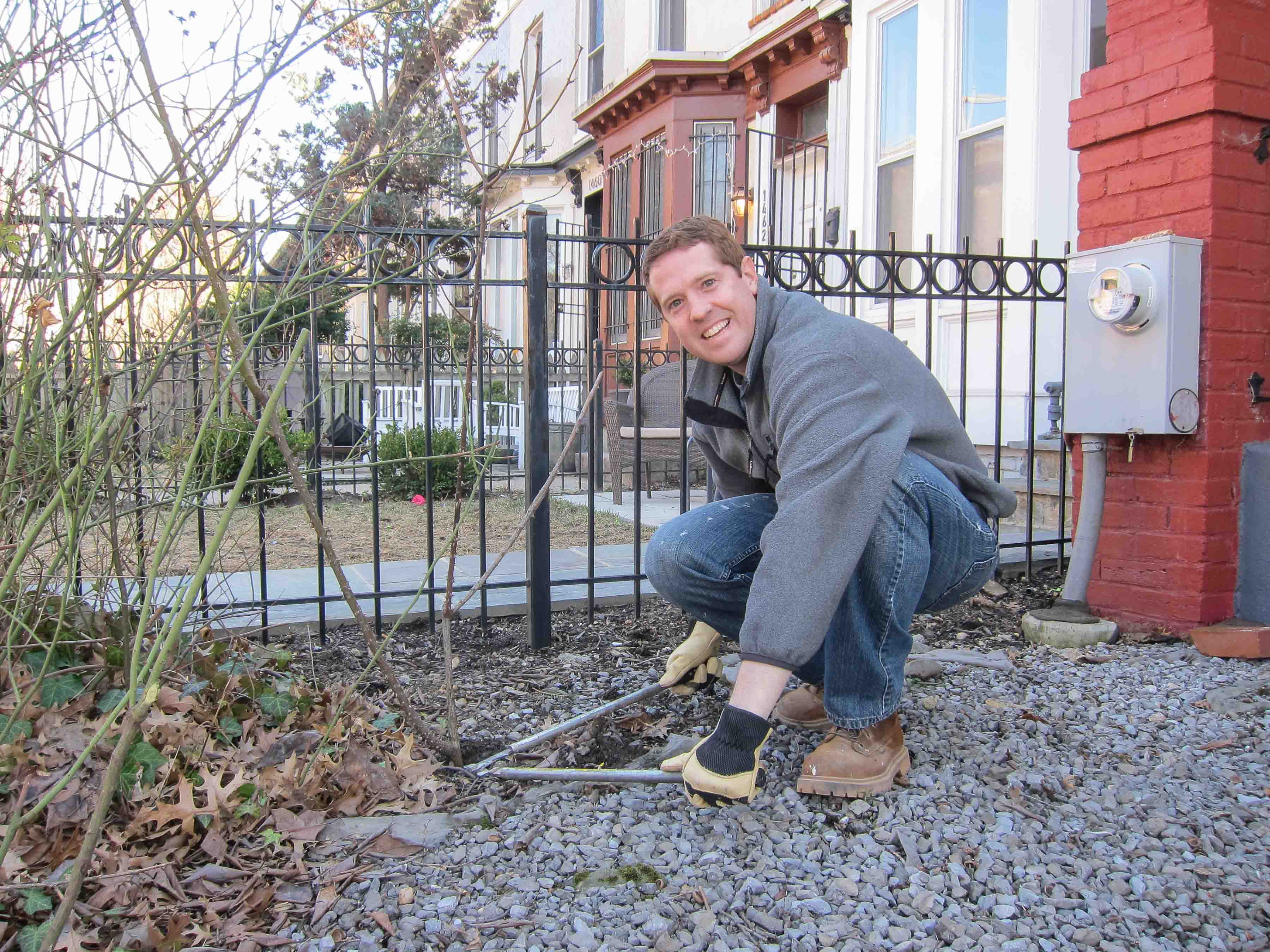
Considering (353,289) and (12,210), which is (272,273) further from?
(12,210)

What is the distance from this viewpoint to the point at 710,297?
87.4 inches

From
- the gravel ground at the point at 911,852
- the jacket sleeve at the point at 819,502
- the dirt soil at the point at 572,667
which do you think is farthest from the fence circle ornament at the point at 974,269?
the jacket sleeve at the point at 819,502

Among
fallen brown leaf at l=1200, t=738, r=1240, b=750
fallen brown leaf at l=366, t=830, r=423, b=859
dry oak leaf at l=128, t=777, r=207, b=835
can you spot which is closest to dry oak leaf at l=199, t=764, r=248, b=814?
dry oak leaf at l=128, t=777, r=207, b=835

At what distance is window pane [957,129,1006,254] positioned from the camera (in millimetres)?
6359

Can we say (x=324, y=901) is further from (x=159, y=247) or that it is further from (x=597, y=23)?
(x=597, y=23)

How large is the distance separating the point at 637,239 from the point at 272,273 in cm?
123

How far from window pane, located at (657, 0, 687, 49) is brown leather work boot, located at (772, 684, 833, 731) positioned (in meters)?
11.0

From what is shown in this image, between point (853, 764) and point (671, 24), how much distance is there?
1175 cm

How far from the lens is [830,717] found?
2113 millimetres

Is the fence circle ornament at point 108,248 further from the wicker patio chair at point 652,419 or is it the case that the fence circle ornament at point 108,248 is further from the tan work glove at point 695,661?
the wicker patio chair at point 652,419

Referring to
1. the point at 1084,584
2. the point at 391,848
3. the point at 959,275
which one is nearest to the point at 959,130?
the point at 959,275

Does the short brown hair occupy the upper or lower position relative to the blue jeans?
upper

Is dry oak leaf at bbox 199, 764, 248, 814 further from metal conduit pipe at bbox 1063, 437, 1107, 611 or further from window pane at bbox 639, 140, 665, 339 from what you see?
window pane at bbox 639, 140, 665, 339

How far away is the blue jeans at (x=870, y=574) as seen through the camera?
206cm
